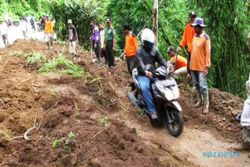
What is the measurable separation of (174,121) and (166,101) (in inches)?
14.5

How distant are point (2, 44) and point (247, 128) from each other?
18086mm

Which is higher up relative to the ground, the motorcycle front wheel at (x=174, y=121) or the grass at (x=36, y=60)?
the grass at (x=36, y=60)

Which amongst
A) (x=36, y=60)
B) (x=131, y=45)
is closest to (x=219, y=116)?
(x=131, y=45)

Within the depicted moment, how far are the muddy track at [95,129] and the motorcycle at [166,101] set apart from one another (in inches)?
7.5

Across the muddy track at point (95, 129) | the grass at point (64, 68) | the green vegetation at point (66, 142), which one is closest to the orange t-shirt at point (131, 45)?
the muddy track at point (95, 129)

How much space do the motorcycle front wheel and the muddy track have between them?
130 millimetres

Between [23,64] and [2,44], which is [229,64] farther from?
[2,44]

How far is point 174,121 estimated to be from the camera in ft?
22.7

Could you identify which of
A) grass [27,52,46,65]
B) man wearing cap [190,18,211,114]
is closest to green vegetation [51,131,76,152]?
man wearing cap [190,18,211,114]

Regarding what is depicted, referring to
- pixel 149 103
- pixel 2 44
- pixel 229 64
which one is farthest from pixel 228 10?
pixel 2 44

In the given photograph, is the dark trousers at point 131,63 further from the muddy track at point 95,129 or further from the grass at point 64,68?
the grass at point 64,68

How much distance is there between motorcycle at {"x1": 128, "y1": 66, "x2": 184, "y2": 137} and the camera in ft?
22.1

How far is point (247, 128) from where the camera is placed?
619 cm

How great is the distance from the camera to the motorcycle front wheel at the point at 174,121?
6711mm
